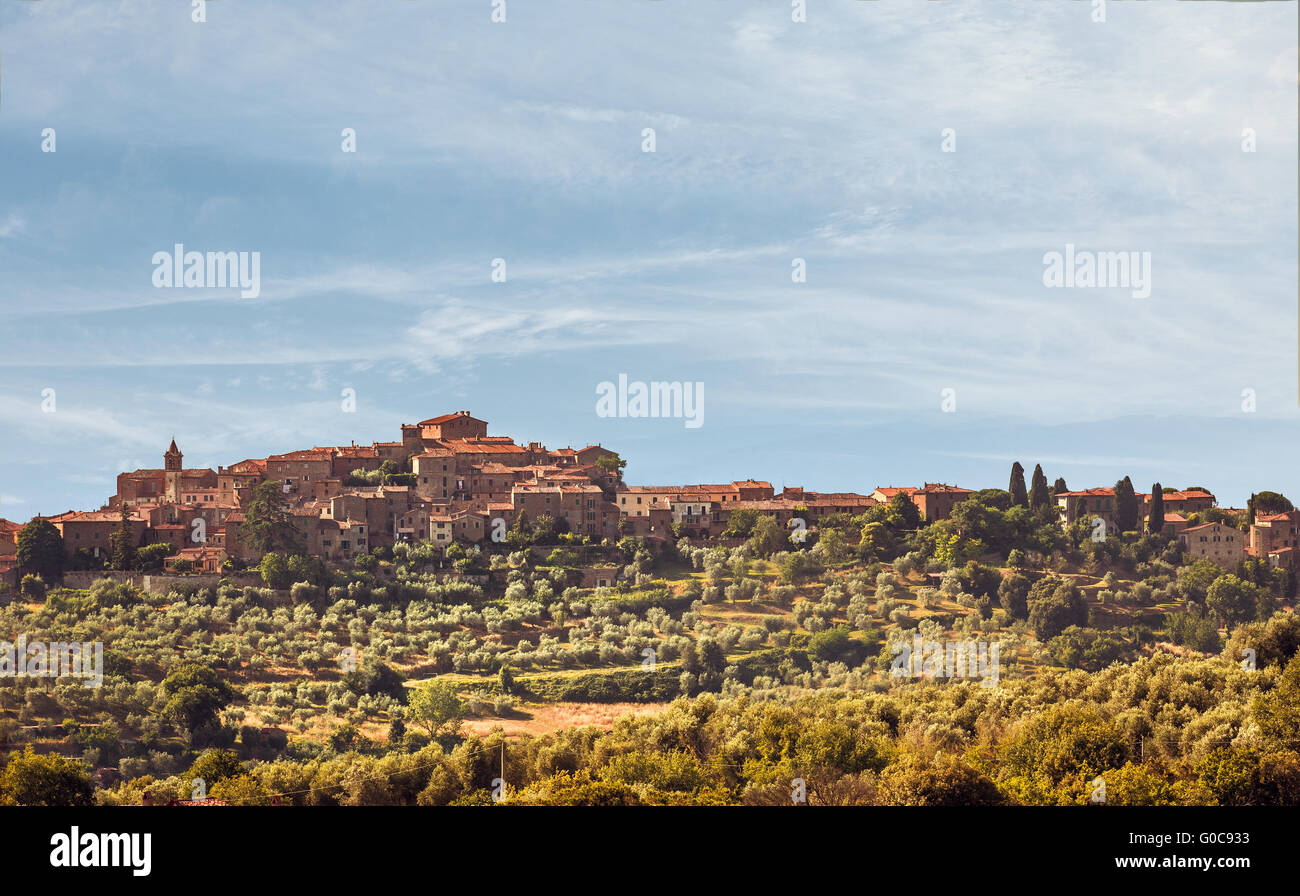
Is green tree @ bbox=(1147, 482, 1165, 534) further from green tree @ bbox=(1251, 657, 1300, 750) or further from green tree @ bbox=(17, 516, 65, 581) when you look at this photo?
green tree @ bbox=(17, 516, 65, 581)

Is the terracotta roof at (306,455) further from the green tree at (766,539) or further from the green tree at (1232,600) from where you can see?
the green tree at (1232,600)

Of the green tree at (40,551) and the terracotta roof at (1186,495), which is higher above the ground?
the terracotta roof at (1186,495)

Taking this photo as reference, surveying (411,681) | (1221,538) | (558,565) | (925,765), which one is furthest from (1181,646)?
(925,765)

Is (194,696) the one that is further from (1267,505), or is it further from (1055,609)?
(1267,505)

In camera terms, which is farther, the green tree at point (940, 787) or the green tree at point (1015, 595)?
the green tree at point (1015, 595)

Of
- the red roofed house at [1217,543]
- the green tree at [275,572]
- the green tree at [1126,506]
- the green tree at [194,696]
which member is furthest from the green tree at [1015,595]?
the green tree at [194,696]

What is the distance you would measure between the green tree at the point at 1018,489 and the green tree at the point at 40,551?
46504mm

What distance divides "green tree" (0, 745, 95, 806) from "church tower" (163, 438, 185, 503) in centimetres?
3864

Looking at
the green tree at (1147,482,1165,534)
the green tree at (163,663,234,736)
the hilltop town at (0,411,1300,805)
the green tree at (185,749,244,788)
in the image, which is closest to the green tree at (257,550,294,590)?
the hilltop town at (0,411,1300,805)

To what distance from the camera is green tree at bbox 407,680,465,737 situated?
174ft

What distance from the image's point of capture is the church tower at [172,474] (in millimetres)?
72606

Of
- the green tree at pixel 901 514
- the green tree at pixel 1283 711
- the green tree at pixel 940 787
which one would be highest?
the green tree at pixel 901 514
